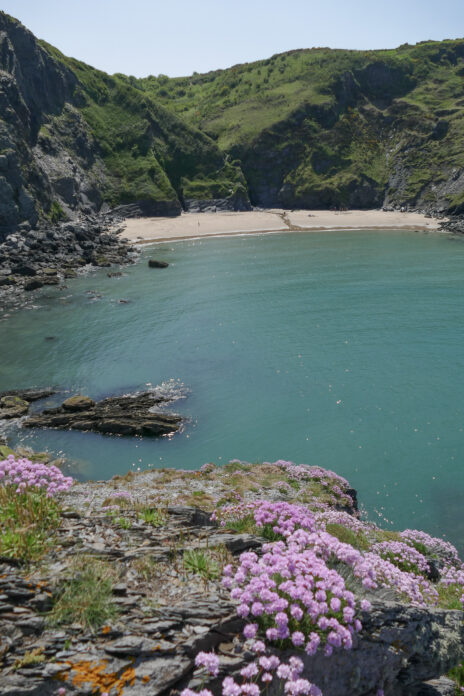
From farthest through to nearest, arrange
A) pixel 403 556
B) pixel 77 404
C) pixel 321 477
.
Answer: pixel 77 404 < pixel 321 477 < pixel 403 556

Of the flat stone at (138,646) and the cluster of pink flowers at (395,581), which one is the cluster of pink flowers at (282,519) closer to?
the cluster of pink flowers at (395,581)

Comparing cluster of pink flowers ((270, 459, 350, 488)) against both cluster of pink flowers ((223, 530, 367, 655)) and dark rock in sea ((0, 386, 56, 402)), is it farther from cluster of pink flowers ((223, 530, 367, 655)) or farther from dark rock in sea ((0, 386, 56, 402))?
dark rock in sea ((0, 386, 56, 402))

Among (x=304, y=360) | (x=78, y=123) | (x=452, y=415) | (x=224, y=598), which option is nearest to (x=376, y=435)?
(x=452, y=415)

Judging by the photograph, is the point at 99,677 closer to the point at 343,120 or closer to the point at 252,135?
the point at 252,135

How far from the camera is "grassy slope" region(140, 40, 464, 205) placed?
137m

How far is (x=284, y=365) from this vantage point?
123ft

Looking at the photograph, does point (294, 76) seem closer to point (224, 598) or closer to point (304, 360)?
point (304, 360)

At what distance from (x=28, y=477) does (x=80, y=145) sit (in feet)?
430

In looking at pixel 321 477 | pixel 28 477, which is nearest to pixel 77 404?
pixel 321 477

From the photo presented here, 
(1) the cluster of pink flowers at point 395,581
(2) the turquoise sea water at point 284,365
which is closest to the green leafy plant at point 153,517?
(1) the cluster of pink flowers at point 395,581

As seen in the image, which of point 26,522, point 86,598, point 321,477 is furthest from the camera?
point 321,477

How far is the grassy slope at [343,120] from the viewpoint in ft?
449

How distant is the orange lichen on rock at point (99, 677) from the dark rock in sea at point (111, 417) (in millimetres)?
23500

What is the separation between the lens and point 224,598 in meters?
7.08
